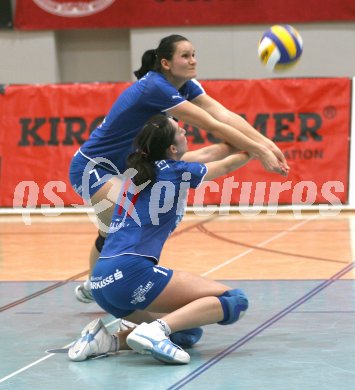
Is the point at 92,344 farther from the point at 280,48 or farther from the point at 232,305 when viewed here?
the point at 280,48

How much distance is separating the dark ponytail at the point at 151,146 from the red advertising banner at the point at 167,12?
10325 millimetres

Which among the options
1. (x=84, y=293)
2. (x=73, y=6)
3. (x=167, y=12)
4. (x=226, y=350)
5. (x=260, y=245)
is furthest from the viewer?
(x=73, y=6)

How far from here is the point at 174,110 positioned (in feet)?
20.1

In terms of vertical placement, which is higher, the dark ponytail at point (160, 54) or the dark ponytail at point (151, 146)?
the dark ponytail at point (160, 54)

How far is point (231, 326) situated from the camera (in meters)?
6.31

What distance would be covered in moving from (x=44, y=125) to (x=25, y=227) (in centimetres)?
162

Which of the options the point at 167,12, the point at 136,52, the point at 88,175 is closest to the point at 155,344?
the point at 88,175

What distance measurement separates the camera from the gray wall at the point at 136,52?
623 inches

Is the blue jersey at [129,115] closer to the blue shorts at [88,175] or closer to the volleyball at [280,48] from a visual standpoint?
the blue shorts at [88,175]

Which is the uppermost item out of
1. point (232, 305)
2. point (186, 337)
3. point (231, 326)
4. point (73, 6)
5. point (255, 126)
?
point (73, 6)

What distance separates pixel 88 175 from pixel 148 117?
23.0 inches

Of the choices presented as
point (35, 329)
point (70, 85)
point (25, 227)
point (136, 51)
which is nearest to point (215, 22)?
point (136, 51)

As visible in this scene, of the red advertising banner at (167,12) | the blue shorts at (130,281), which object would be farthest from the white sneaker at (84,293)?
the red advertising banner at (167,12)

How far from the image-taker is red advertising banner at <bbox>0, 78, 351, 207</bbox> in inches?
476
